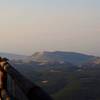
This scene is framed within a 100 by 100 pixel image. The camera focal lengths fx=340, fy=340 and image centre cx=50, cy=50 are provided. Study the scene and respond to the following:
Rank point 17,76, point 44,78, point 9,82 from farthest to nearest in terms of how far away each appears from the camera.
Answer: point 44,78 → point 9,82 → point 17,76

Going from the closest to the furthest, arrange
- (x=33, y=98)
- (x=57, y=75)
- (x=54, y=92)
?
(x=33, y=98)
(x=54, y=92)
(x=57, y=75)

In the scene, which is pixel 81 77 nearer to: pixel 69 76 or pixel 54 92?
pixel 69 76

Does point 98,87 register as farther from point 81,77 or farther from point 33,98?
point 33,98

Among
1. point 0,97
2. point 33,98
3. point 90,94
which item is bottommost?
point 90,94

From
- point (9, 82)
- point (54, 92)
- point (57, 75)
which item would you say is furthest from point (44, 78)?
point (9, 82)

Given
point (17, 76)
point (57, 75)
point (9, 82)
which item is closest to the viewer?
point (17, 76)

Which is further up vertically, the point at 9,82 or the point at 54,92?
the point at 9,82

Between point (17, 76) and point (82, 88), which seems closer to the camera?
point (17, 76)

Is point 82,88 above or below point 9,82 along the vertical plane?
below

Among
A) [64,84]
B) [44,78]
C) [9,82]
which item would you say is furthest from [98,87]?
[9,82]
